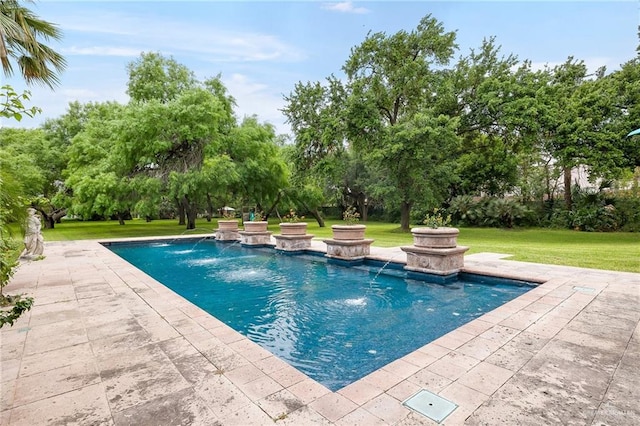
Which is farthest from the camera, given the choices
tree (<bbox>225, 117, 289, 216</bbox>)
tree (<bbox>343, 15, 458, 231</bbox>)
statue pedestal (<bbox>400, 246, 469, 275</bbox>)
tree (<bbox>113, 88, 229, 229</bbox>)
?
tree (<bbox>225, 117, 289, 216</bbox>)

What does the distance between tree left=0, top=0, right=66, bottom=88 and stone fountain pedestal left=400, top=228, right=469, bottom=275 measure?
8.26 metres

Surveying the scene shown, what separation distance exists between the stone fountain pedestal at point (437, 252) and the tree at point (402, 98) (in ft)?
27.2

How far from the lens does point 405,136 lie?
14344 millimetres

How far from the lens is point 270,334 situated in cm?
426

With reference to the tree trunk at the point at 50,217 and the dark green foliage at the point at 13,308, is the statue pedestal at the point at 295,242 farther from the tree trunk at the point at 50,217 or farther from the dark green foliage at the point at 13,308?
the tree trunk at the point at 50,217

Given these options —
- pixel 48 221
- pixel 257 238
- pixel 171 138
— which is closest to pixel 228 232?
pixel 257 238

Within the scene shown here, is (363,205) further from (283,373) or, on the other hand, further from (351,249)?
(283,373)

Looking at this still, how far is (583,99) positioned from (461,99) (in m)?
5.09

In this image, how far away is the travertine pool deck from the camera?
2.06 m

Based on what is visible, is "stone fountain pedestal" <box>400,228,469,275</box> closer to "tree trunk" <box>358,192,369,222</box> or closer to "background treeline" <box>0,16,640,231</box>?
"background treeline" <box>0,16,640,231</box>

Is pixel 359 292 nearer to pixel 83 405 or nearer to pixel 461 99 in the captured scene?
pixel 83 405

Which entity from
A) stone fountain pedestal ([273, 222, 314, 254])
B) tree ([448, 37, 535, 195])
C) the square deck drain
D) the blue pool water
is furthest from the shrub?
the square deck drain

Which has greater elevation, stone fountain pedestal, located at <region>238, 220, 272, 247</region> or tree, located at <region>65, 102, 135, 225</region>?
tree, located at <region>65, 102, 135, 225</region>

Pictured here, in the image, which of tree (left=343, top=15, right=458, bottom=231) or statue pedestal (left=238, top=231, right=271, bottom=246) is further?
tree (left=343, top=15, right=458, bottom=231)
